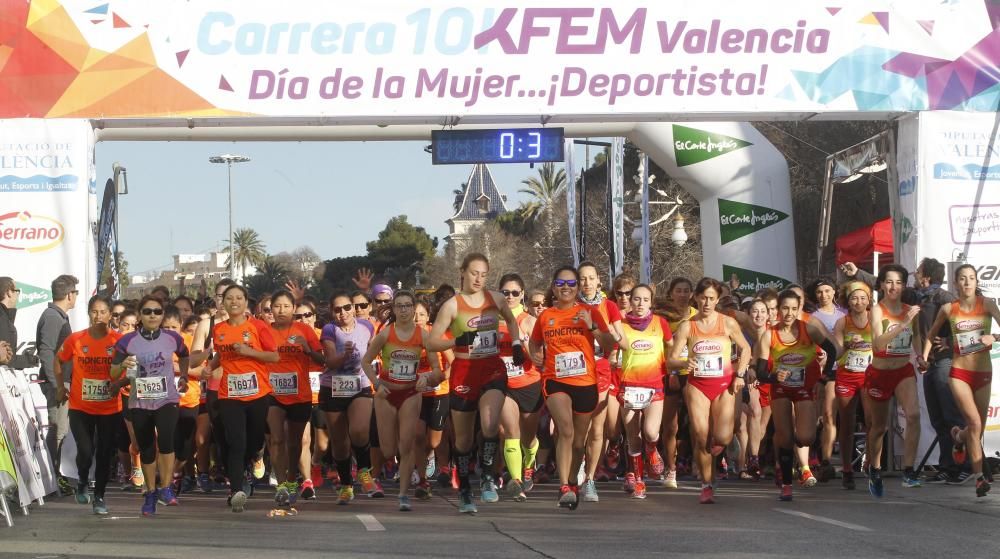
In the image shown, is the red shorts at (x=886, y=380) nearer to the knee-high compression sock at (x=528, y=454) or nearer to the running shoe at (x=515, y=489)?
the knee-high compression sock at (x=528, y=454)

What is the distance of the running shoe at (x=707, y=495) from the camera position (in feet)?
37.8

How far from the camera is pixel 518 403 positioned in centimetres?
A: 1212

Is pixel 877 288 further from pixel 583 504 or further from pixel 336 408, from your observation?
pixel 336 408

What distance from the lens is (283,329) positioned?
11.5 meters

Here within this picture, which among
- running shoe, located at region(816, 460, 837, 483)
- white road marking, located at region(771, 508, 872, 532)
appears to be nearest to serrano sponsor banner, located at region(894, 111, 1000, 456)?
running shoe, located at region(816, 460, 837, 483)

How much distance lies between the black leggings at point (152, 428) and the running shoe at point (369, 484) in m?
2.04

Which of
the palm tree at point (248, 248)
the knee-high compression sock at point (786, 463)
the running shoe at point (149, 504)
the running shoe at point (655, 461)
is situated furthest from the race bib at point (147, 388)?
the palm tree at point (248, 248)

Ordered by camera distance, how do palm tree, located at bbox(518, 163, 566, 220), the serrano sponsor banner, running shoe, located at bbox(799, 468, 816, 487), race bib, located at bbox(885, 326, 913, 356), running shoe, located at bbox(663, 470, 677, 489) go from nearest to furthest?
1. race bib, located at bbox(885, 326, 913, 356)
2. running shoe, located at bbox(799, 468, 816, 487)
3. running shoe, located at bbox(663, 470, 677, 489)
4. the serrano sponsor banner
5. palm tree, located at bbox(518, 163, 566, 220)

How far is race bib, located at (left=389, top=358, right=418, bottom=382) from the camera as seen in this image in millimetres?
11539

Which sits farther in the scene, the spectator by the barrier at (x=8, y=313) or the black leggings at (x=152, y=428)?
the spectator by the barrier at (x=8, y=313)

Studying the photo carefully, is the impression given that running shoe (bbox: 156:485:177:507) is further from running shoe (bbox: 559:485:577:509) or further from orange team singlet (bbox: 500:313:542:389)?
running shoe (bbox: 559:485:577:509)

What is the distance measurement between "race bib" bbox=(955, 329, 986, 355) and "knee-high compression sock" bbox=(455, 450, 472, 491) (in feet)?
14.2

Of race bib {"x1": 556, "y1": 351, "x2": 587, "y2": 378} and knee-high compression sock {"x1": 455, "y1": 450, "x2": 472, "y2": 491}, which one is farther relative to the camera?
race bib {"x1": 556, "y1": 351, "x2": 587, "y2": 378}

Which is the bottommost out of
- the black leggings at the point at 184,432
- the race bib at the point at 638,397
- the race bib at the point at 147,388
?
the black leggings at the point at 184,432
